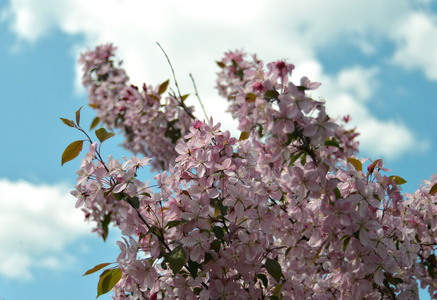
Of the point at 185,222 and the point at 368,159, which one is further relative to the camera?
the point at 368,159

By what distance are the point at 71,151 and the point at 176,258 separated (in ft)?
1.85

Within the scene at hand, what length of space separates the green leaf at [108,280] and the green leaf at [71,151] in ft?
1.40

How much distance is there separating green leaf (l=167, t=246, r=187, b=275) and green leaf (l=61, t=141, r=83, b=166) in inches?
20.4

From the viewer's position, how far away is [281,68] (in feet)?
4.49

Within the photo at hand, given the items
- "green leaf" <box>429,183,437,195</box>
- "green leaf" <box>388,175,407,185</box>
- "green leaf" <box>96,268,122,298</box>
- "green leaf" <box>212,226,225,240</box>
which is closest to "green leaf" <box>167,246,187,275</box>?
"green leaf" <box>212,226,225,240</box>

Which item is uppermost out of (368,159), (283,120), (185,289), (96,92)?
(96,92)

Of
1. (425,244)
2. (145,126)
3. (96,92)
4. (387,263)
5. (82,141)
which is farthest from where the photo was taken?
(96,92)

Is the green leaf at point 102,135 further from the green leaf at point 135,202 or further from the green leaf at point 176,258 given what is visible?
the green leaf at point 176,258

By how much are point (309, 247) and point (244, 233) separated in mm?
342

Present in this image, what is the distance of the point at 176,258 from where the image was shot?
140 centimetres

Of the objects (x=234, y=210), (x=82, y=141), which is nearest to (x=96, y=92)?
(x=82, y=141)

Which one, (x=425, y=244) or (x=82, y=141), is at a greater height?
(x=82, y=141)

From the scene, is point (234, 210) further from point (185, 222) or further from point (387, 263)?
point (387, 263)

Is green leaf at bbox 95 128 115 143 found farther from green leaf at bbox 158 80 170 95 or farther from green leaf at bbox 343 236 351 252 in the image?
green leaf at bbox 158 80 170 95
